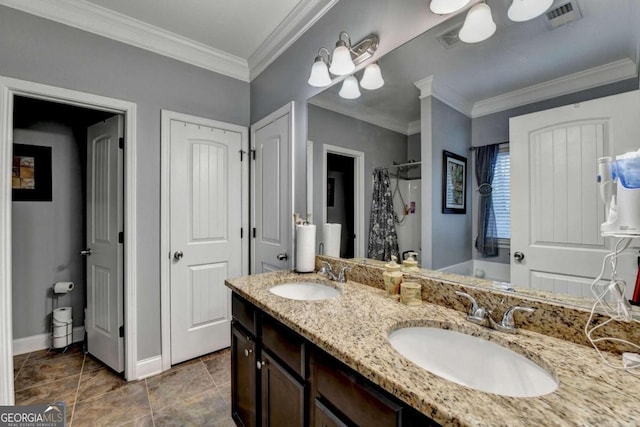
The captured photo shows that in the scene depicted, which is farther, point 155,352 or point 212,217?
point 212,217

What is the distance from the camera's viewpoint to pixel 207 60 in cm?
245

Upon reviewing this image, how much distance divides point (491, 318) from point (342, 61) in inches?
59.2

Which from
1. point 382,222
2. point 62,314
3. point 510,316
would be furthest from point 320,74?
point 62,314

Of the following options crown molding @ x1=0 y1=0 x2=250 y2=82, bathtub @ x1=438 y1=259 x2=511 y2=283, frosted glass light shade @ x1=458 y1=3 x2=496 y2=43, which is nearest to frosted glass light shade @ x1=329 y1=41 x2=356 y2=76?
frosted glass light shade @ x1=458 y1=3 x2=496 y2=43

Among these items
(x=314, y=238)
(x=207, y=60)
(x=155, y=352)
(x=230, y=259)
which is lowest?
(x=155, y=352)

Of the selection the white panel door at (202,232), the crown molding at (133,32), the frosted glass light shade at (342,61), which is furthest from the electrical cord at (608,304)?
the crown molding at (133,32)

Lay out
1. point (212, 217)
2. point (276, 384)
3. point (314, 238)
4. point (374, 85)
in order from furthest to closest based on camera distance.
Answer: point (212, 217)
point (314, 238)
point (374, 85)
point (276, 384)

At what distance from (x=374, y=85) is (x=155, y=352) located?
255 centimetres

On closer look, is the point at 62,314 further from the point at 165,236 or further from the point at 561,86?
the point at 561,86

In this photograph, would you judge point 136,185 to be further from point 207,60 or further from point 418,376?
point 418,376

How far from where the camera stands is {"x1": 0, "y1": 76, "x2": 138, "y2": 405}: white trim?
5.45 feet

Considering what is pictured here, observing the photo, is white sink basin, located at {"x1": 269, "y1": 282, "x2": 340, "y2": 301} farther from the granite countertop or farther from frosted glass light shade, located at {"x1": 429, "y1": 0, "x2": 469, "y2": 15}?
frosted glass light shade, located at {"x1": 429, "y1": 0, "x2": 469, "y2": 15}

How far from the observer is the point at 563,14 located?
91 cm

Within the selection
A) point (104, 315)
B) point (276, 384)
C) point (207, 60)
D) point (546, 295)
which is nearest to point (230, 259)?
point (104, 315)
